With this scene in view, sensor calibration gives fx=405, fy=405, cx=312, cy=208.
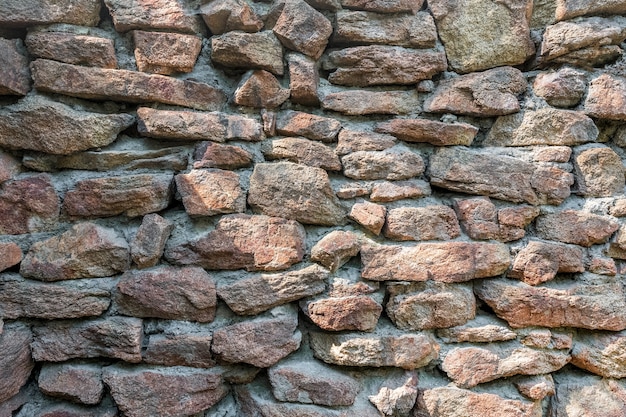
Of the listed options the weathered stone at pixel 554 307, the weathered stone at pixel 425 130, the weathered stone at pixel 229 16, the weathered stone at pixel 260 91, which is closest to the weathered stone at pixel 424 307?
the weathered stone at pixel 554 307

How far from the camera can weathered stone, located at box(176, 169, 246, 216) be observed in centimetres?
111

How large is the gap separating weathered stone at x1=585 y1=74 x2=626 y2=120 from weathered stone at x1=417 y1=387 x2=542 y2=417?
0.90 meters

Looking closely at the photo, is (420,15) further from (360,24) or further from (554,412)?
(554,412)

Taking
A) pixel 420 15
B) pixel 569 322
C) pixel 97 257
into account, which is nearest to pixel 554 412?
pixel 569 322

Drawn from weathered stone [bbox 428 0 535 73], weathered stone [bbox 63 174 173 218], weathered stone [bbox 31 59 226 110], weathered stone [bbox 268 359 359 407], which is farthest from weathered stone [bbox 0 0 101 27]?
weathered stone [bbox 268 359 359 407]

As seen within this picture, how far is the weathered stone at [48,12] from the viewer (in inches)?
41.8

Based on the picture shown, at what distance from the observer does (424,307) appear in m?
1.17

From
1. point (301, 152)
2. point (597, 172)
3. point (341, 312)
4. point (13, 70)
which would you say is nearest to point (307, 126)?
point (301, 152)

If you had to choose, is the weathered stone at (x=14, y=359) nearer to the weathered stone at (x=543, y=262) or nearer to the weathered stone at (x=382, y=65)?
the weathered stone at (x=382, y=65)

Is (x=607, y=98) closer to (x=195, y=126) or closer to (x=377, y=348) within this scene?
(x=377, y=348)

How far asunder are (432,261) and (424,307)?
5.3 inches

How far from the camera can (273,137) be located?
47.4 inches

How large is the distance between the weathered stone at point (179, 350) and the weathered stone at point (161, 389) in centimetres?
2

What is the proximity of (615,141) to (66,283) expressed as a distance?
1676 mm
